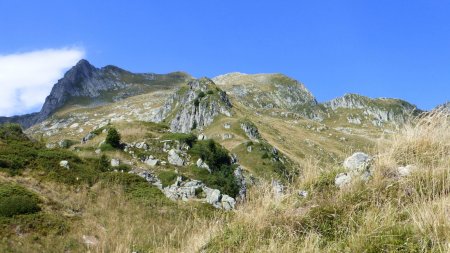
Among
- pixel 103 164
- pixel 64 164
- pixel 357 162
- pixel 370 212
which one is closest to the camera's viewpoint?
pixel 370 212

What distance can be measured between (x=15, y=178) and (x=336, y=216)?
20121mm

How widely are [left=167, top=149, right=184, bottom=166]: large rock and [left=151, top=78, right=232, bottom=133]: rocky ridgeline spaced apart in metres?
53.4

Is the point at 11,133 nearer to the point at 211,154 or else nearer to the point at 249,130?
the point at 211,154

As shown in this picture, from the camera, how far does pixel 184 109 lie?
99562mm

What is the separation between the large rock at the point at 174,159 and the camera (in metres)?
35.8

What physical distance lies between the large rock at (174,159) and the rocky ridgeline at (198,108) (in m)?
53.4

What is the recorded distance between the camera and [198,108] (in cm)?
9675

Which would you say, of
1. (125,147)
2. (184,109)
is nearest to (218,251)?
(125,147)

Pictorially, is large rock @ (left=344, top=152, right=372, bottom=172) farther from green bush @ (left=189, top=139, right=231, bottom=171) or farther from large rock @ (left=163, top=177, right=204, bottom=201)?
green bush @ (left=189, top=139, right=231, bottom=171)

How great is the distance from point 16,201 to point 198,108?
78.8 m

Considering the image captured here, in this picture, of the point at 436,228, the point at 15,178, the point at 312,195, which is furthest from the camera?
the point at 15,178

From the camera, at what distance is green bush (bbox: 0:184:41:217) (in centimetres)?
1778

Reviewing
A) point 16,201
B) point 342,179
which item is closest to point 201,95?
point 16,201

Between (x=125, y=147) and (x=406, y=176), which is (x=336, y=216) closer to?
(x=406, y=176)
